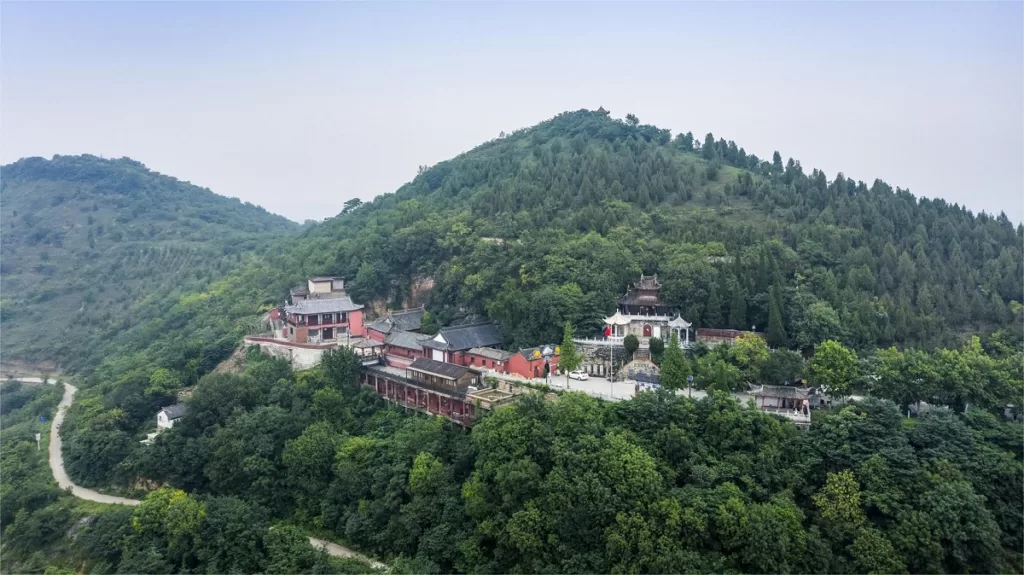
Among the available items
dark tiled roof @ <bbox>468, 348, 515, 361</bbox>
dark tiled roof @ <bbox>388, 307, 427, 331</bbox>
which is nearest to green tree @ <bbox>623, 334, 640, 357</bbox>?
dark tiled roof @ <bbox>468, 348, 515, 361</bbox>

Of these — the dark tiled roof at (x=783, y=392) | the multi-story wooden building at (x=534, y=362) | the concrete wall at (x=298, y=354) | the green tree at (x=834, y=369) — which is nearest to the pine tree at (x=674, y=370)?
the dark tiled roof at (x=783, y=392)

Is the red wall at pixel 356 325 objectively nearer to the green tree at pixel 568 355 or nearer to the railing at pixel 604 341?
the railing at pixel 604 341

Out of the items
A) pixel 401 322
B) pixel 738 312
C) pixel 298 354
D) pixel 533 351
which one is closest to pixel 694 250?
pixel 738 312

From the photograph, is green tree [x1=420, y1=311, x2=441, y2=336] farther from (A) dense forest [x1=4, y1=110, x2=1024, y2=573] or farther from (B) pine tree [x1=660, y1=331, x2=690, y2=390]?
(B) pine tree [x1=660, y1=331, x2=690, y2=390]

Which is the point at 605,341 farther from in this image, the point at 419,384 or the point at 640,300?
the point at 419,384

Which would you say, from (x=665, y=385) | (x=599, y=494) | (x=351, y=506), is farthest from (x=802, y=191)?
(x=351, y=506)

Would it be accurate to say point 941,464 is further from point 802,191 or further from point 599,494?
point 802,191
